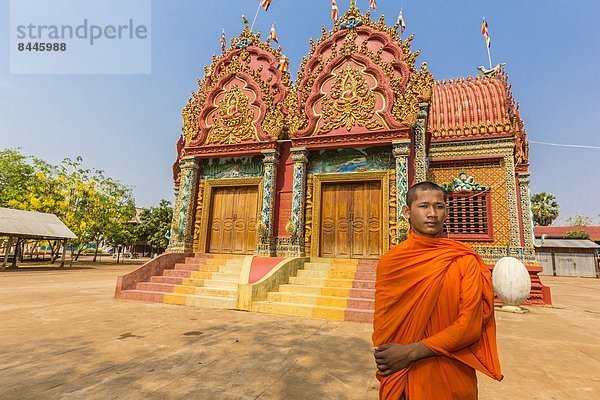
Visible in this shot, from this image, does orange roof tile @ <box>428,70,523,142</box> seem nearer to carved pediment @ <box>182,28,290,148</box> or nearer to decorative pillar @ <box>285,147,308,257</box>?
decorative pillar @ <box>285,147,308,257</box>

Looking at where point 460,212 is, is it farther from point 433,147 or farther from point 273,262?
point 273,262

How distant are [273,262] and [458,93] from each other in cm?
1222

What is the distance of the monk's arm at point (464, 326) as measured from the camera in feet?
5.36

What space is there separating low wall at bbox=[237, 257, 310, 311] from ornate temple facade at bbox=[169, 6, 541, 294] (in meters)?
1.23

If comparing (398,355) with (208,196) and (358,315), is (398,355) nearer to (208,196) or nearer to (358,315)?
(358,315)

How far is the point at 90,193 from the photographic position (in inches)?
1082

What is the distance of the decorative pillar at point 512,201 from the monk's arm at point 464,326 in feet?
38.9

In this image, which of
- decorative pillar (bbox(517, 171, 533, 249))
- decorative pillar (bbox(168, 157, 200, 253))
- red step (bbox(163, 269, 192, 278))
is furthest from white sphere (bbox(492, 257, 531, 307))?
decorative pillar (bbox(168, 157, 200, 253))

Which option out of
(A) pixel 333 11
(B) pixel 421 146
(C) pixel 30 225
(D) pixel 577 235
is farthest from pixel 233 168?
(D) pixel 577 235

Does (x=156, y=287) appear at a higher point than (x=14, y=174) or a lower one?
lower

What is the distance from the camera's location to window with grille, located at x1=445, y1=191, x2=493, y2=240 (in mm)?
12203

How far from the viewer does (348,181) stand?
10422mm

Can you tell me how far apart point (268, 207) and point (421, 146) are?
538cm

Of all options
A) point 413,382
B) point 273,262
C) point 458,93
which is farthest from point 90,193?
point 413,382
